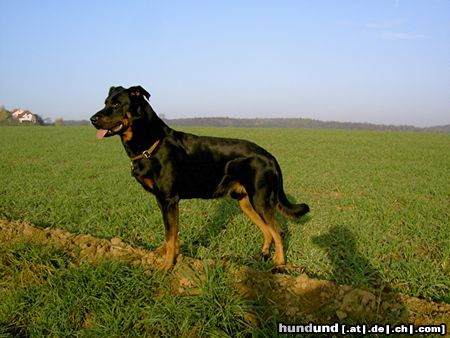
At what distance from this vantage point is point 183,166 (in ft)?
13.9

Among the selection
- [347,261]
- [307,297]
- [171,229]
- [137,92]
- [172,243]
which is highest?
[137,92]

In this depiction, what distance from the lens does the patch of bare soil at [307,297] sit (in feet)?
9.44

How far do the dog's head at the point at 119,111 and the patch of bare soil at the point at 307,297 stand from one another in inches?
57.7

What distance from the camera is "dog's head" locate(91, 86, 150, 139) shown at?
397 cm

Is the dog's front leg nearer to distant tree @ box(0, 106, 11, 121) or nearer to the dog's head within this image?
the dog's head

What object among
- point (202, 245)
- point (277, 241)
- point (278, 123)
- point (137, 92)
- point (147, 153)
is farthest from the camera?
point (278, 123)

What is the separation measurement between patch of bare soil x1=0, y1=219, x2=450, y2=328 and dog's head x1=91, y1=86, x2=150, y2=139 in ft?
4.81

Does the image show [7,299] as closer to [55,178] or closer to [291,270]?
[291,270]

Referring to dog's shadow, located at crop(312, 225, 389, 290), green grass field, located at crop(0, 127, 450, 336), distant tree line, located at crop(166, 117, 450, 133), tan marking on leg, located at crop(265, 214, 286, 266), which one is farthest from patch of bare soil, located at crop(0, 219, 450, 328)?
distant tree line, located at crop(166, 117, 450, 133)

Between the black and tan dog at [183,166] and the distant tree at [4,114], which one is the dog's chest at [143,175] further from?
the distant tree at [4,114]

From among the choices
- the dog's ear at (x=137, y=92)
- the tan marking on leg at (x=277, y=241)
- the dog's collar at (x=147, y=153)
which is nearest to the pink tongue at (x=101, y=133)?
the dog's collar at (x=147, y=153)

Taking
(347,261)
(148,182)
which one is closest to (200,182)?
(148,182)

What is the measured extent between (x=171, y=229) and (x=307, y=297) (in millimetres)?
1715

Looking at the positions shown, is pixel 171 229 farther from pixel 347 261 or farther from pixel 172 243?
pixel 347 261
